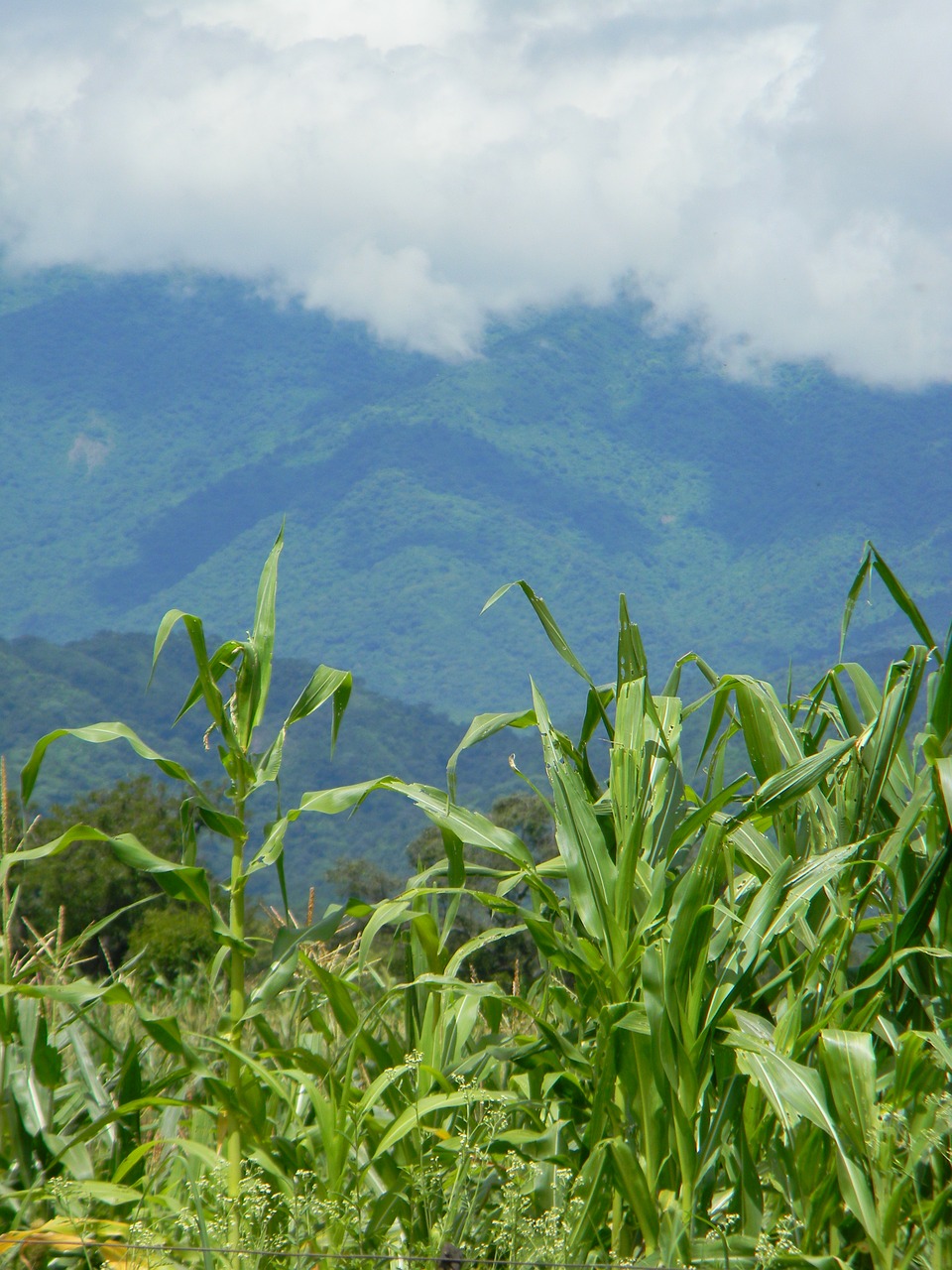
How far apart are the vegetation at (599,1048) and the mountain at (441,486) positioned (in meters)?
59.4

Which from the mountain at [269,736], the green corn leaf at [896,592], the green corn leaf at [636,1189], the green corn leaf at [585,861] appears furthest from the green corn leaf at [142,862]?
the mountain at [269,736]

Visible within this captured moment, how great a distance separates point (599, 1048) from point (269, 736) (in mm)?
38090

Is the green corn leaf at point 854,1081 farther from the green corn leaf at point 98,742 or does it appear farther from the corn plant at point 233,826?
the green corn leaf at point 98,742

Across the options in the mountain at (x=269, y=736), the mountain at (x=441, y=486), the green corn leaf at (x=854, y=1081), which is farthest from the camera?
the mountain at (x=441, y=486)

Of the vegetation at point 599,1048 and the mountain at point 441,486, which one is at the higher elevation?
the vegetation at point 599,1048

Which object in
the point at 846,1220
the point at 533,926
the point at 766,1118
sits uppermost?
the point at 533,926

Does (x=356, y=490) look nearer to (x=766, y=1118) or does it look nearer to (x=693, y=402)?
(x=693, y=402)

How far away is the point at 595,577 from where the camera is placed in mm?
69938

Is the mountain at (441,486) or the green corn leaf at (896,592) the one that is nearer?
the green corn leaf at (896,592)

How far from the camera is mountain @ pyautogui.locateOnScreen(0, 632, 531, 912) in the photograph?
41.1 m

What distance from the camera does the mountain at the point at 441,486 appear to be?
220ft

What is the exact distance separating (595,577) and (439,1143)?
68732mm

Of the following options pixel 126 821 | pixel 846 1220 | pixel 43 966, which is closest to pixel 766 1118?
pixel 846 1220

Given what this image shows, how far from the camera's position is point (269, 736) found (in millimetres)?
38969
